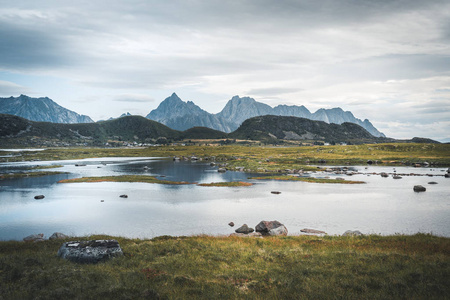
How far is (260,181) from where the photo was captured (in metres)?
101

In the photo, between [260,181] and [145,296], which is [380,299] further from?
[260,181]

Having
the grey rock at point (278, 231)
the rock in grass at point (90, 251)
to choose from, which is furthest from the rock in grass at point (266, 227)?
the rock in grass at point (90, 251)

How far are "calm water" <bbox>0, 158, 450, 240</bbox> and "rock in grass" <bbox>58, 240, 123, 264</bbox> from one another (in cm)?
1756

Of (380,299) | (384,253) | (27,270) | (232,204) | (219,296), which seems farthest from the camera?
(232,204)

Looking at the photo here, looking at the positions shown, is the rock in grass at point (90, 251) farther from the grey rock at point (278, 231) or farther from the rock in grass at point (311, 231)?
the rock in grass at point (311, 231)

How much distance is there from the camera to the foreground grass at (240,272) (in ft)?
52.3

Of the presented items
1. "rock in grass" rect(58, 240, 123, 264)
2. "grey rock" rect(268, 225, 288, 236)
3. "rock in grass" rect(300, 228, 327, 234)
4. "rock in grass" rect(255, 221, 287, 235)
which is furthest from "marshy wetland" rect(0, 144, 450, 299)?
"rock in grass" rect(255, 221, 287, 235)

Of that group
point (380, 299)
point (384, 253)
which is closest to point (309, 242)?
point (384, 253)

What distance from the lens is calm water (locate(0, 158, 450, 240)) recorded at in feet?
150

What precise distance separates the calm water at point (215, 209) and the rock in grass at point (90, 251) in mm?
17565

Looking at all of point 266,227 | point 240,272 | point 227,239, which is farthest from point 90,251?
point 266,227

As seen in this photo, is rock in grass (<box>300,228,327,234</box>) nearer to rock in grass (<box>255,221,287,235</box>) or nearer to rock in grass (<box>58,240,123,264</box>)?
rock in grass (<box>255,221,287,235</box>)

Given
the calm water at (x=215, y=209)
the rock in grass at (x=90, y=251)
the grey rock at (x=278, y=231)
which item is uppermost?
the rock in grass at (x=90, y=251)

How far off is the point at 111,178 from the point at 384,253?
101 meters
